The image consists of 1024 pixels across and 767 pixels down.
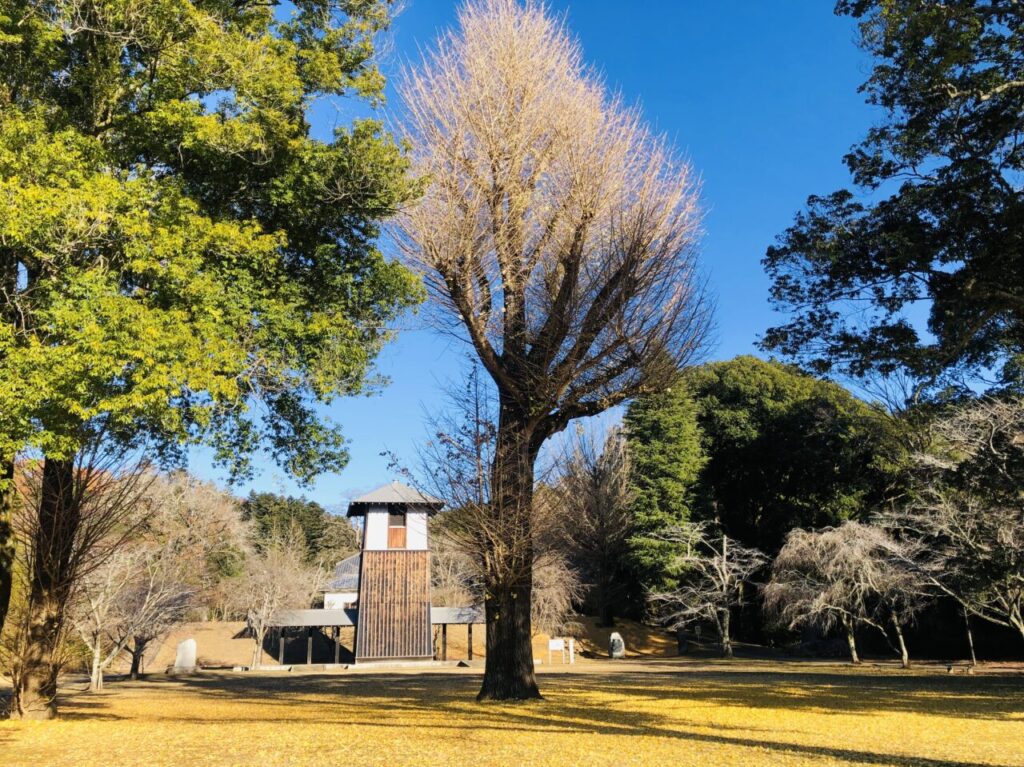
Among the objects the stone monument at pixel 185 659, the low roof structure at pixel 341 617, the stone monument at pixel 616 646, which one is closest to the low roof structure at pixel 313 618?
the low roof structure at pixel 341 617

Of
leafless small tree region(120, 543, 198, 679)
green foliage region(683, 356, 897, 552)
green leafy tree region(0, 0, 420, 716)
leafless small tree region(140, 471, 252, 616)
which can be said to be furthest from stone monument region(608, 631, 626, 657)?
green leafy tree region(0, 0, 420, 716)

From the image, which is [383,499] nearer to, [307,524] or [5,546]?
[5,546]

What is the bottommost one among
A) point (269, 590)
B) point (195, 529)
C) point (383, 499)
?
point (269, 590)

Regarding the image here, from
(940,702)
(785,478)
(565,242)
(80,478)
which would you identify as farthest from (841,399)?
(80,478)

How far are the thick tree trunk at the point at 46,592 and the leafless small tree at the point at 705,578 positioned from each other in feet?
82.9

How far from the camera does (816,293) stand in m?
12.7

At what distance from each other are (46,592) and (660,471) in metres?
29.4

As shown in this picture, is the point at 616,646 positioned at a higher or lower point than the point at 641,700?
lower

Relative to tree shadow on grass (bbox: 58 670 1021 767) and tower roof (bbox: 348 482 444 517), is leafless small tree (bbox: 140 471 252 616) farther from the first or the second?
tree shadow on grass (bbox: 58 670 1021 767)

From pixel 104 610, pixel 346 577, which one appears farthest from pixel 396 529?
pixel 104 610

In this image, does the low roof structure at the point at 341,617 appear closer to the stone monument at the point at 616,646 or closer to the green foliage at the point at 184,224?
the stone monument at the point at 616,646

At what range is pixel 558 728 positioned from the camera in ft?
30.0

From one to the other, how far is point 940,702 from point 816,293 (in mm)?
7417

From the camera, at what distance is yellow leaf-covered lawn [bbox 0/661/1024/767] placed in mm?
7246
